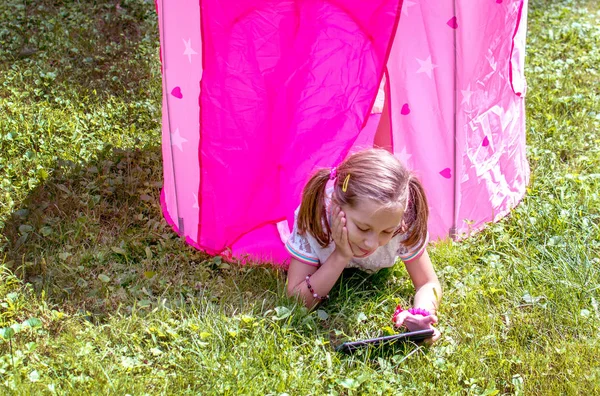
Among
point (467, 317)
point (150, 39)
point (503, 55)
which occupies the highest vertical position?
point (503, 55)

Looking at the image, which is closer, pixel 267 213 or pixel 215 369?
pixel 215 369

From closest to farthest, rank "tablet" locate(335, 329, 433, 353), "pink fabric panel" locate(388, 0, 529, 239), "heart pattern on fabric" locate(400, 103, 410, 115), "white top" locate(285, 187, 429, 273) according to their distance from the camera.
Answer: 1. "tablet" locate(335, 329, 433, 353)
2. "white top" locate(285, 187, 429, 273)
3. "pink fabric panel" locate(388, 0, 529, 239)
4. "heart pattern on fabric" locate(400, 103, 410, 115)

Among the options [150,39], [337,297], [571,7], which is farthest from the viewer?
[571,7]

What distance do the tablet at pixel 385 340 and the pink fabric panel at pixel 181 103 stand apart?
3.07 feet

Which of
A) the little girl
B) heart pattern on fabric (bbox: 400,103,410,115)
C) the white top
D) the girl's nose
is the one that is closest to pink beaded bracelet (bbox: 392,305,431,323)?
the little girl

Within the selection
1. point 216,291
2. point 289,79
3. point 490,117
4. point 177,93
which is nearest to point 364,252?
point 216,291

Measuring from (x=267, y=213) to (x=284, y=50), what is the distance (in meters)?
0.67

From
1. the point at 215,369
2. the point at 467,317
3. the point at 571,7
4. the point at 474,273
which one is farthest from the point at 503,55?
the point at 571,7

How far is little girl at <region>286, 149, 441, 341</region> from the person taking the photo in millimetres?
2283

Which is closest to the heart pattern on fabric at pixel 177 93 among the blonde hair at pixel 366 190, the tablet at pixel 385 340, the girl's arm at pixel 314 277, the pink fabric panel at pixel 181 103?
the pink fabric panel at pixel 181 103

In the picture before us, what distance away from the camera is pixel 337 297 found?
2.65 m

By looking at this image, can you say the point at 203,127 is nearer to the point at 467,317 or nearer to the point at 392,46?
the point at 392,46

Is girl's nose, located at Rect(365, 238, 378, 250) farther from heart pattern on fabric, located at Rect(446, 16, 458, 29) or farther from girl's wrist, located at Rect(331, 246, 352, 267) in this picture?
heart pattern on fabric, located at Rect(446, 16, 458, 29)

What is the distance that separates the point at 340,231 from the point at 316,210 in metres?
0.16
